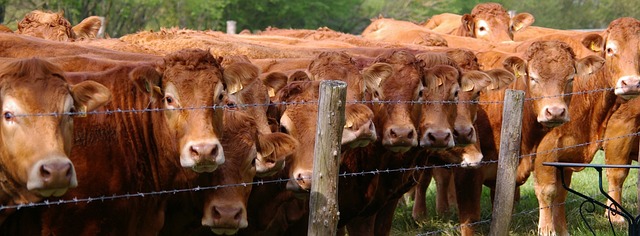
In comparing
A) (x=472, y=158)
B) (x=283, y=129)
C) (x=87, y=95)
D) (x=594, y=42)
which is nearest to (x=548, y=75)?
(x=472, y=158)

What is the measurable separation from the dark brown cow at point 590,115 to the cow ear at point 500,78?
1.20m

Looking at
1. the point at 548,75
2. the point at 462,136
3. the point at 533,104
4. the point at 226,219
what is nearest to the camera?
the point at 226,219

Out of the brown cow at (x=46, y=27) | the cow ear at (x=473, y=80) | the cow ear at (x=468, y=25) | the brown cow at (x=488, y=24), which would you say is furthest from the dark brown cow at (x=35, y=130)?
the cow ear at (x=468, y=25)

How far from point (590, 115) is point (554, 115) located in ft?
5.62

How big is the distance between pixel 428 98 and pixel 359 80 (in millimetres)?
690

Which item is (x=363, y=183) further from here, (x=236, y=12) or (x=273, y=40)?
(x=236, y=12)

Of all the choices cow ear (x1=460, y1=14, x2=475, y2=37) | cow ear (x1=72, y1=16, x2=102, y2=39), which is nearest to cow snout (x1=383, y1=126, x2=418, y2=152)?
cow ear (x1=72, y1=16, x2=102, y2=39)

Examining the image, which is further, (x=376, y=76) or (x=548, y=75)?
(x=548, y=75)

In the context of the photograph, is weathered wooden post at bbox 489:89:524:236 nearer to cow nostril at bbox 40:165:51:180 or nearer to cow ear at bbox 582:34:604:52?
cow nostril at bbox 40:165:51:180

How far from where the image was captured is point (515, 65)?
27.8 feet

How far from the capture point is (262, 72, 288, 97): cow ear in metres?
6.68

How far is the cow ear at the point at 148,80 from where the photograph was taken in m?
5.27

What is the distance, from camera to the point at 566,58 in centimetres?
838

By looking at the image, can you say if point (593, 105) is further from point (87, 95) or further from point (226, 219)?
point (87, 95)
